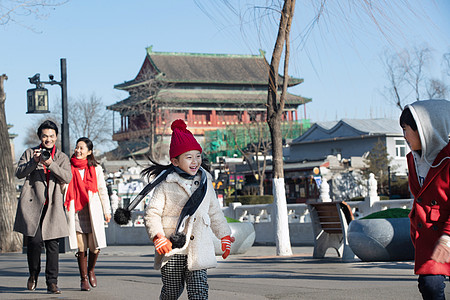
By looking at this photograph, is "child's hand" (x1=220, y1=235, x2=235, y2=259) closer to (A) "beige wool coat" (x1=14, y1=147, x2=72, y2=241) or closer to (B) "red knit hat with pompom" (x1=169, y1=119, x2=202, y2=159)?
(B) "red knit hat with pompom" (x1=169, y1=119, x2=202, y2=159)

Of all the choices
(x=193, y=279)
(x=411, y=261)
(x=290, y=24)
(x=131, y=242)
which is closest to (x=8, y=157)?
(x=131, y=242)

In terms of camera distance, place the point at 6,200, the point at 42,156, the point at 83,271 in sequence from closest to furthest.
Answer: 1. the point at 42,156
2. the point at 83,271
3. the point at 6,200

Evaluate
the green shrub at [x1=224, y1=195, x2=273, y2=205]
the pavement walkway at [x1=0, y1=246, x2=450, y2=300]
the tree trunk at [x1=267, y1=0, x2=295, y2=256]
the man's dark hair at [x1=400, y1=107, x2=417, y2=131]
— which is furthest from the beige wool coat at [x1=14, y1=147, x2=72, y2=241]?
the green shrub at [x1=224, y1=195, x2=273, y2=205]

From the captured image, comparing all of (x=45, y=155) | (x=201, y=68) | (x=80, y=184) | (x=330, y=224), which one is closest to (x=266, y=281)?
(x=80, y=184)

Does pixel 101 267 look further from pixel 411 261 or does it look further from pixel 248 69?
pixel 248 69

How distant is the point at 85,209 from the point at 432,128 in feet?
17.4

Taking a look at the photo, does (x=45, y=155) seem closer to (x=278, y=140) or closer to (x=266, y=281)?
(x=266, y=281)

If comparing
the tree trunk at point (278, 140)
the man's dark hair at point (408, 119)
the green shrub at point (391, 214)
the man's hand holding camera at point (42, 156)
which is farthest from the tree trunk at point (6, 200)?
the man's dark hair at point (408, 119)

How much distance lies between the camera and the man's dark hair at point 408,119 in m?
4.70

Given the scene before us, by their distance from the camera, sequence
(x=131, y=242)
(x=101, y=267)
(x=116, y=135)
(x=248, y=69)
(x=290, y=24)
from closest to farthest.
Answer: (x=101, y=267) < (x=290, y=24) < (x=131, y=242) < (x=116, y=135) < (x=248, y=69)

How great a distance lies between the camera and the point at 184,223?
17.9 feet

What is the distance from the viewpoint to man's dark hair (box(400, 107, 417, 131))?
4.70 meters

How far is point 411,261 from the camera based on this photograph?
447 inches

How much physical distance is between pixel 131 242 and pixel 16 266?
10.9 meters
